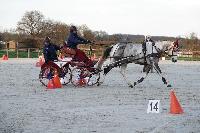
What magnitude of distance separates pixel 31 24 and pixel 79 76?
74.7 metres

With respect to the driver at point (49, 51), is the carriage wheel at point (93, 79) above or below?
below

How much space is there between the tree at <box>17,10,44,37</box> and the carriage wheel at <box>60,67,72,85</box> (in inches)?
2814

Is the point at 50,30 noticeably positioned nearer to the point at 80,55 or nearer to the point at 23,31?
the point at 23,31

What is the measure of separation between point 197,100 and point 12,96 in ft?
19.5

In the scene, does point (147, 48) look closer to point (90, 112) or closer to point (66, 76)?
point (66, 76)

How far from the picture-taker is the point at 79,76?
22594mm

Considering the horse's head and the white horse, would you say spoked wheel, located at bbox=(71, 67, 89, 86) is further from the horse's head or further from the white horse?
the horse's head

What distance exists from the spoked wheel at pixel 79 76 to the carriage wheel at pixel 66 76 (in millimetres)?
166

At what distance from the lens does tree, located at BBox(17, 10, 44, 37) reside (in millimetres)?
94812

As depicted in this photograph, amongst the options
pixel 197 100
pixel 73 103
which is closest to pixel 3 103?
pixel 73 103

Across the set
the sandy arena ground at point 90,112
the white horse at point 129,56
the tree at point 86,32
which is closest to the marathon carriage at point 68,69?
the white horse at point 129,56

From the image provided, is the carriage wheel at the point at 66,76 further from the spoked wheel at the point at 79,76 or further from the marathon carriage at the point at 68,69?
the spoked wheel at the point at 79,76

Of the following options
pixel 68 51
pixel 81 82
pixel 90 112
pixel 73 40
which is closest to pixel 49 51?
pixel 68 51

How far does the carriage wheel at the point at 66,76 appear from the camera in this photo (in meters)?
22.3
